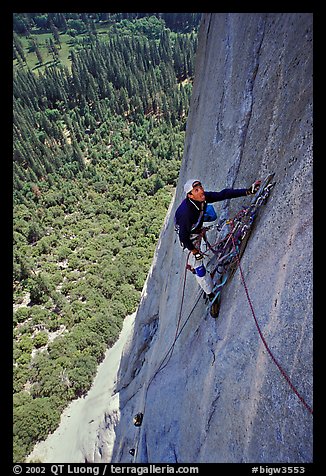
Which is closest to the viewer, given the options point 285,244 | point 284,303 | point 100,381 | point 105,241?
point 284,303

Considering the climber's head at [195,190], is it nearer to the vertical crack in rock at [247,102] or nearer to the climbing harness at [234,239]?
the climbing harness at [234,239]

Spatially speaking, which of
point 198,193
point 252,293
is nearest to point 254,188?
point 198,193

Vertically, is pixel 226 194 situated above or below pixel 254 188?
below

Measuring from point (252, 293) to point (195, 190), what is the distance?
2.01m

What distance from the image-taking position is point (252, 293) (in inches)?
199

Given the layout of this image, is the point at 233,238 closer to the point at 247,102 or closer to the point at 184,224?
the point at 184,224

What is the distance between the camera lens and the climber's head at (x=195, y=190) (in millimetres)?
5773

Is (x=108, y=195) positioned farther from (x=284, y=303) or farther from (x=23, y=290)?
(x=284, y=303)

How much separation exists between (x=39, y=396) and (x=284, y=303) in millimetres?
21335

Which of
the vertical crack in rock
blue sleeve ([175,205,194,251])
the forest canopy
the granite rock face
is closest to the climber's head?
blue sleeve ([175,205,194,251])

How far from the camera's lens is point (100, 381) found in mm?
20547

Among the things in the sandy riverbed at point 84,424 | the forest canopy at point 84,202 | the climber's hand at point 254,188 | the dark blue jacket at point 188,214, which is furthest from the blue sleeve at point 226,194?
the forest canopy at point 84,202
